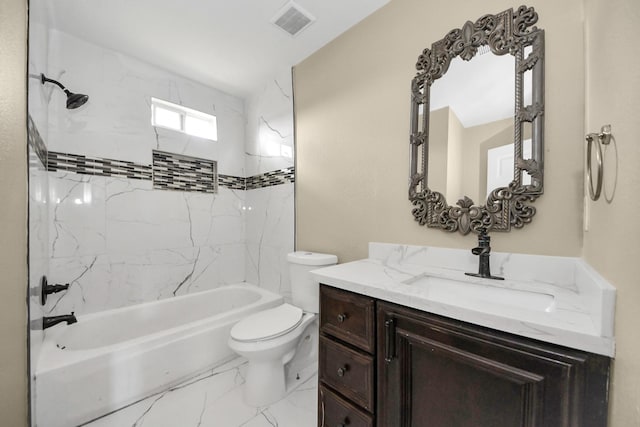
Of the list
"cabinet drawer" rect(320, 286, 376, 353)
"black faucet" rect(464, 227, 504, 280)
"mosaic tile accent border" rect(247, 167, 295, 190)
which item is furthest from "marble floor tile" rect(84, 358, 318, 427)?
"mosaic tile accent border" rect(247, 167, 295, 190)

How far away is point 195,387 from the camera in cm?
176

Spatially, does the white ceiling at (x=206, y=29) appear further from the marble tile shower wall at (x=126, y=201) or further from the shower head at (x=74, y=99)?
the shower head at (x=74, y=99)

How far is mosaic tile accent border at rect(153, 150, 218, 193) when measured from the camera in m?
2.36

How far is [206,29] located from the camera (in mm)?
1879

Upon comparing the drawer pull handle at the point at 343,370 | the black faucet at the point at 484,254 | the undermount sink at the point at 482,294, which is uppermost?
the black faucet at the point at 484,254

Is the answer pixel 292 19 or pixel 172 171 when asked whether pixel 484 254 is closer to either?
pixel 292 19

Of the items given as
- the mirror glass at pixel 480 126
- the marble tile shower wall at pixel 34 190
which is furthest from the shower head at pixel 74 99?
the mirror glass at pixel 480 126

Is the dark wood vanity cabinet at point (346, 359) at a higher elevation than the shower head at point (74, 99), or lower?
lower

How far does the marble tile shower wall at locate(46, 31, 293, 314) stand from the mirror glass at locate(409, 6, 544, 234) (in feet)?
4.30

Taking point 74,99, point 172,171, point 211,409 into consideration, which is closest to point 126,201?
point 172,171

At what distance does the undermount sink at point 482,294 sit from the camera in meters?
0.88

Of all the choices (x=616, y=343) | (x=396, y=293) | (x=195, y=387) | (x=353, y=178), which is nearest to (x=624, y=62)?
(x=616, y=343)

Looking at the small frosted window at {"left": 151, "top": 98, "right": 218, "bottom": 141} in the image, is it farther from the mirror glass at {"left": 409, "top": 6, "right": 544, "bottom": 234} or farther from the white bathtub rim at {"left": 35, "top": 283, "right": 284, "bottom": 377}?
the mirror glass at {"left": 409, "top": 6, "right": 544, "bottom": 234}

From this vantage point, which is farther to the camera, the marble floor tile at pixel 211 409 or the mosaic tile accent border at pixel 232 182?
the mosaic tile accent border at pixel 232 182
